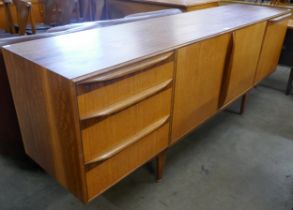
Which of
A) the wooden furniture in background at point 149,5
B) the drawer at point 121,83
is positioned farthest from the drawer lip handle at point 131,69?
the wooden furniture in background at point 149,5

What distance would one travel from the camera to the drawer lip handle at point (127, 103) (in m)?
0.96

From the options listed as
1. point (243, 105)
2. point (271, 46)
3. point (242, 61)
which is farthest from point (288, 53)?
point (242, 61)

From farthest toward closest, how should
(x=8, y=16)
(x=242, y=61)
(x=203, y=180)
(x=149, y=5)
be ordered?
(x=149, y=5) → (x=8, y=16) → (x=242, y=61) → (x=203, y=180)

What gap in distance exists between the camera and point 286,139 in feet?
6.45

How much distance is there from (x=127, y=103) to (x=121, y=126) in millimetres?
102

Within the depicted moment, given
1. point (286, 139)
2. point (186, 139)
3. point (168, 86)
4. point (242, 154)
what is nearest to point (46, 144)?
point (168, 86)

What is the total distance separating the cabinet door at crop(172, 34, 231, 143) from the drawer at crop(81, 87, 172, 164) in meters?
0.12

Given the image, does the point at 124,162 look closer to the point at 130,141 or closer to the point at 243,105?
the point at 130,141

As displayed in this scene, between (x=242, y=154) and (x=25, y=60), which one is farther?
(x=242, y=154)

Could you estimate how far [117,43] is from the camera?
3.98 feet

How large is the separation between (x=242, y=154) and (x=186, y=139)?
15.1 inches

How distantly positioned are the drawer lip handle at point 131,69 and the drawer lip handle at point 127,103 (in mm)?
108

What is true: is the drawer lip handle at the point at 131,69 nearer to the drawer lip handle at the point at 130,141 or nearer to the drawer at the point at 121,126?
the drawer at the point at 121,126

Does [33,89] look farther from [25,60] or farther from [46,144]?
[46,144]
